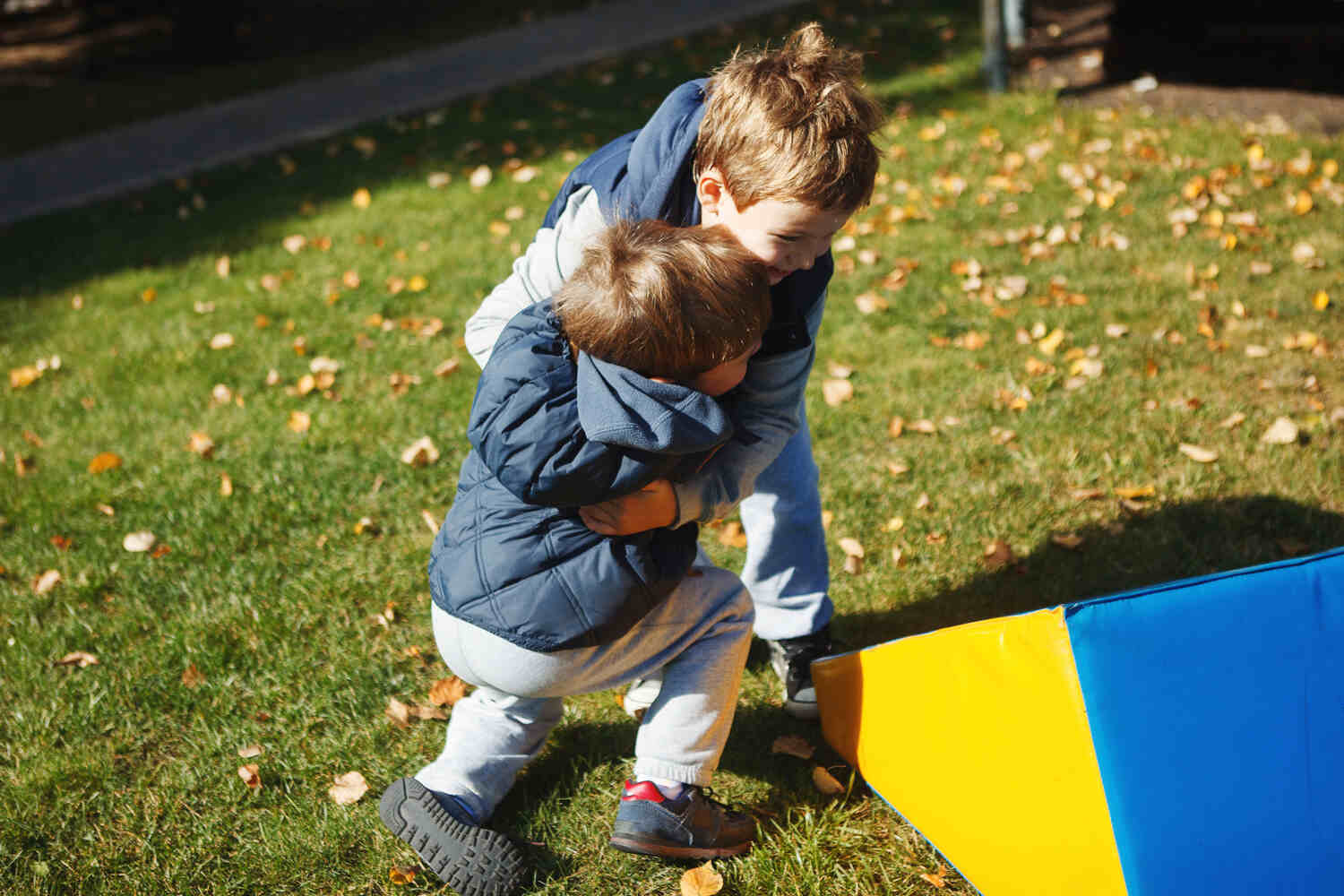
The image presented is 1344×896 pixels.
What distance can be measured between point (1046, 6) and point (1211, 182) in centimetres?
422

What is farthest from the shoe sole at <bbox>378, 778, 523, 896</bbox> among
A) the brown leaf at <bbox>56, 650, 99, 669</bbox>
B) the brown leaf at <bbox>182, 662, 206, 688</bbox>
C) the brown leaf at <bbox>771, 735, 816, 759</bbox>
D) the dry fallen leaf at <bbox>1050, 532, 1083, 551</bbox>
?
the dry fallen leaf at <bbox>1050, 532, 1083, 551</bbox>

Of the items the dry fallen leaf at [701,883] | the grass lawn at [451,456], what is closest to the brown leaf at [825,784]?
the grass lawn at [451,456]

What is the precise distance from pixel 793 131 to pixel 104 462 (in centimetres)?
297

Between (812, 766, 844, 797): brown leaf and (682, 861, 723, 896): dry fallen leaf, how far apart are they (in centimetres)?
33

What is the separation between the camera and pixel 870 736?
2285mm

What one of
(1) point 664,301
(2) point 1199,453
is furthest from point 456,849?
(2) point 1199,453

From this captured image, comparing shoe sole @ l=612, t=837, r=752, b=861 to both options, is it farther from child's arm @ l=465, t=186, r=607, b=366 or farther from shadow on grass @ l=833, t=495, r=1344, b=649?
child's arm @ l=465, t=186, r=607, b=366

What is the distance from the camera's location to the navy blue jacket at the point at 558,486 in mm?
1726

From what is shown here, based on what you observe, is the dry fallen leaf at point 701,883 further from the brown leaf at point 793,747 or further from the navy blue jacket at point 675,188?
the navy blue jacket at point 675,188

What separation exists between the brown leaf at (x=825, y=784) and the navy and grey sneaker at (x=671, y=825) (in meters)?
0.28

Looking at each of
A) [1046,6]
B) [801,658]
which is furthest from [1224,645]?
[1046,6]

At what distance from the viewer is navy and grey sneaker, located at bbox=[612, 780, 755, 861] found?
2.07 m

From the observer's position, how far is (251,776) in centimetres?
248

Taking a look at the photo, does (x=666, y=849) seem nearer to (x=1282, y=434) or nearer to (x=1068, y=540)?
(x=1068, y=540)
